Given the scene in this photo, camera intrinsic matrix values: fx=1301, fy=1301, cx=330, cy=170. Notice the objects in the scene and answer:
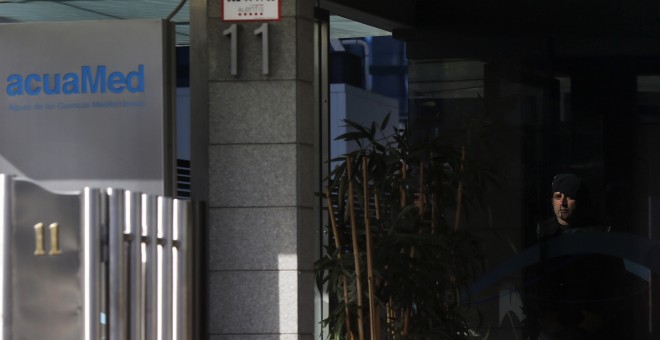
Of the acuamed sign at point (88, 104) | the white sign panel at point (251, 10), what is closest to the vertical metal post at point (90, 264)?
the acuamed sign at point (88, 104)

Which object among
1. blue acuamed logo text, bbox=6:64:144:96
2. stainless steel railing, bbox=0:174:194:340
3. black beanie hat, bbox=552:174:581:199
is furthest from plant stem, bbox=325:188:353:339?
black beanie hat, bbox=552:174:581:199

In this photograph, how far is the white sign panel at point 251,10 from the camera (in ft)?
18.1

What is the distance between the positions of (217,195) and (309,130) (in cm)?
48

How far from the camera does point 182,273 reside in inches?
203

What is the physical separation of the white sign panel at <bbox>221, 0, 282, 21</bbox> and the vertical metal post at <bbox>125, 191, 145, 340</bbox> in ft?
4.04

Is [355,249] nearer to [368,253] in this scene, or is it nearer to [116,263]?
[368,253]

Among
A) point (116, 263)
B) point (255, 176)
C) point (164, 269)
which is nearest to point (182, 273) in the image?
point (164, 269)

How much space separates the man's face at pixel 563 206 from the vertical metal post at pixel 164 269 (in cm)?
210

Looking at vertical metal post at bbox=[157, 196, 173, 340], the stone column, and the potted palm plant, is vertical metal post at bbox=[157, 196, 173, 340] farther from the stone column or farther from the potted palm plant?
the potted palm plant

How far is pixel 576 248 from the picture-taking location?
6.20 metres

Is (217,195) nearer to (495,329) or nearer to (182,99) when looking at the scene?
(182,99)

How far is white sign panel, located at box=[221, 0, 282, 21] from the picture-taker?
5516 mm

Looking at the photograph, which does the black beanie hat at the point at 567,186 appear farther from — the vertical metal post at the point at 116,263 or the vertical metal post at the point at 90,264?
the vertical metal post at the point at 90,264

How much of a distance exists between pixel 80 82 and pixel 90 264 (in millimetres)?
1474
